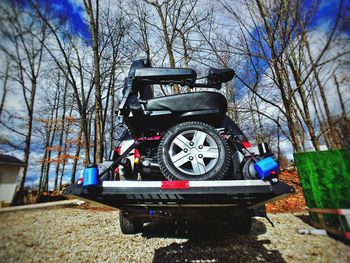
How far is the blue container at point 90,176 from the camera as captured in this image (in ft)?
4.78

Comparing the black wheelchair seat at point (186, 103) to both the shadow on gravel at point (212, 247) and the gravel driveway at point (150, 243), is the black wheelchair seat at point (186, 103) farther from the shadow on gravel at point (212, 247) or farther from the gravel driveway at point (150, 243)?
the shadow on gravel at point (212, 247)

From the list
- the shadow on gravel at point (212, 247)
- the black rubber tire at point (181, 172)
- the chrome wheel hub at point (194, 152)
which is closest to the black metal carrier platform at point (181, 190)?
the black rubber tire at point (181, 172)

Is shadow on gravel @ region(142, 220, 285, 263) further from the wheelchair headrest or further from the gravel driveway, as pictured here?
the wheelchair headrest

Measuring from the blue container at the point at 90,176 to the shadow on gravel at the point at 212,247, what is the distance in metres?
1.46

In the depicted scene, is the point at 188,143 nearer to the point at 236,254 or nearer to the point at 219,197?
the point at 219,197

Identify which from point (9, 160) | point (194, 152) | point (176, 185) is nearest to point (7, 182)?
point (9, 160)

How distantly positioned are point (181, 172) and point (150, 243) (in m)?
2.05

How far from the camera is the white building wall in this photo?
75 centimetres

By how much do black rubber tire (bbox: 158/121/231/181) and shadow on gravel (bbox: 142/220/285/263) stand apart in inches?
33.6

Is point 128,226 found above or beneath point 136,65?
beneath

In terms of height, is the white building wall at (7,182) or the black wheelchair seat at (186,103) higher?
the black wheelchair seat at (186,103)

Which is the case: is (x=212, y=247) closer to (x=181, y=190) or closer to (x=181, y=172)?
(x=181, y=172)

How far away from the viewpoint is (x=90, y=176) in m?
1.48

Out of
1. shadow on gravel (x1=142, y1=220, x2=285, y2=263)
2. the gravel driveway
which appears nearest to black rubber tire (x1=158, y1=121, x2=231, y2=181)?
the gravel driveway
